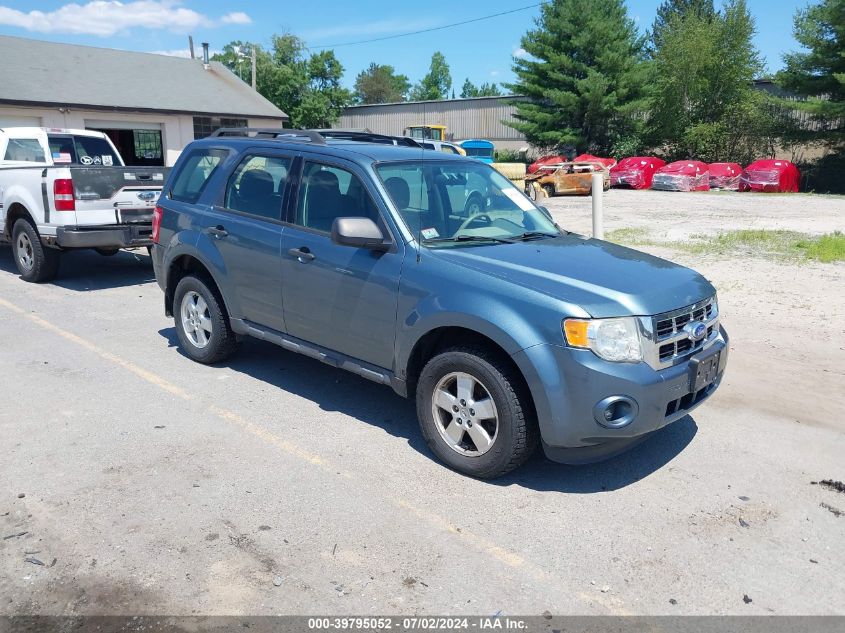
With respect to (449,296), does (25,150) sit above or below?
above

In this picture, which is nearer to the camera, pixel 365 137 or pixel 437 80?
pixel 365 137

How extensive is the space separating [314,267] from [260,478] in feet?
4.90

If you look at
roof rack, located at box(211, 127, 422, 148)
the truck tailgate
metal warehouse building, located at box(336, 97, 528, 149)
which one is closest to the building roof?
the truck tailgate

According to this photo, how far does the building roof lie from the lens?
2420 cm

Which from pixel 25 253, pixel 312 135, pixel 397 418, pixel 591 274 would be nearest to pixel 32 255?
pixel 25 253

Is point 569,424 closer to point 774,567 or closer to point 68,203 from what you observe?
point 774,567

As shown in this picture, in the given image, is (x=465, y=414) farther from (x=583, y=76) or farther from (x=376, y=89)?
(x=376, y=89)

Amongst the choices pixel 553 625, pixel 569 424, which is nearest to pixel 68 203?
pixel 569 424

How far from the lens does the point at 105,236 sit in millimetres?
9078

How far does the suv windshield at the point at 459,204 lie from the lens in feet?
15.5

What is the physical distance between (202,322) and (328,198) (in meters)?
1.88

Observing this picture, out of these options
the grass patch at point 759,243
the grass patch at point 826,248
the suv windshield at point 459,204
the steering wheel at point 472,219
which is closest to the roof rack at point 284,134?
the suv windshield at point 459,204

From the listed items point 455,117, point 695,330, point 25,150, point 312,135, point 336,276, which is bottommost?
point 695,330

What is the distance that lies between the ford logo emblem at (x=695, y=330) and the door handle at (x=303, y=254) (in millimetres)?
2481
